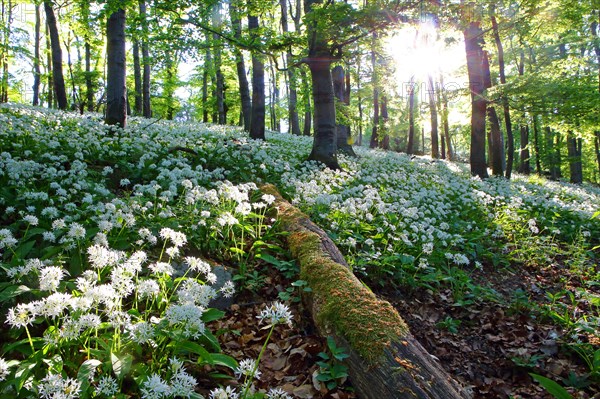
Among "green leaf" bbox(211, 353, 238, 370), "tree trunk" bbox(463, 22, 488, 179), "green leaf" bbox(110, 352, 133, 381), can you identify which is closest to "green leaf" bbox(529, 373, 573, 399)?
"green leaf" bbox(211, 353, 238, 370)

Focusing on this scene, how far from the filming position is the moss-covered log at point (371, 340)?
2.61 meters

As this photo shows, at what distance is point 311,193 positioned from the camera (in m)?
6.82

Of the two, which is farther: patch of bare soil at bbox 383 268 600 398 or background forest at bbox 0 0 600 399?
patch of bare soil at bbox 383 268 600 398

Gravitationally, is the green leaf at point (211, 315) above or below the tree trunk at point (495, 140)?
below

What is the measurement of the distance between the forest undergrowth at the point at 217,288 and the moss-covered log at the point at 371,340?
0.62 feet

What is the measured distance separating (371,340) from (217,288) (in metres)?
1.95

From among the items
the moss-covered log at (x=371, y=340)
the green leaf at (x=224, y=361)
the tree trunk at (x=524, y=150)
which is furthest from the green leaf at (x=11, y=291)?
the tree trunk at (x=524, y=150)

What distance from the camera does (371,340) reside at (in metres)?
2.90

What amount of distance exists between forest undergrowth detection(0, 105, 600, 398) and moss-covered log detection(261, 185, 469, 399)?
0.19 m

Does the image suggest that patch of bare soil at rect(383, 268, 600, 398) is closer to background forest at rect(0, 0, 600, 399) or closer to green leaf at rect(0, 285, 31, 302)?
background forest at rect(0, 0, 600, 399)

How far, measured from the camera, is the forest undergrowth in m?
2.47

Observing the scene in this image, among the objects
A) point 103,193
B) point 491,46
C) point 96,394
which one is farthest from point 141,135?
point 491,46

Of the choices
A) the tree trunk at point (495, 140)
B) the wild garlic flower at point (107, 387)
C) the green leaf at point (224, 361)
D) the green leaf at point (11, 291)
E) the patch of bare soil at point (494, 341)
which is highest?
the tree trunk at point (495, 140)

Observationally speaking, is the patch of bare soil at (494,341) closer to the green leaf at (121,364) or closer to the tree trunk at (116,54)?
the green leaf at (121,364)
